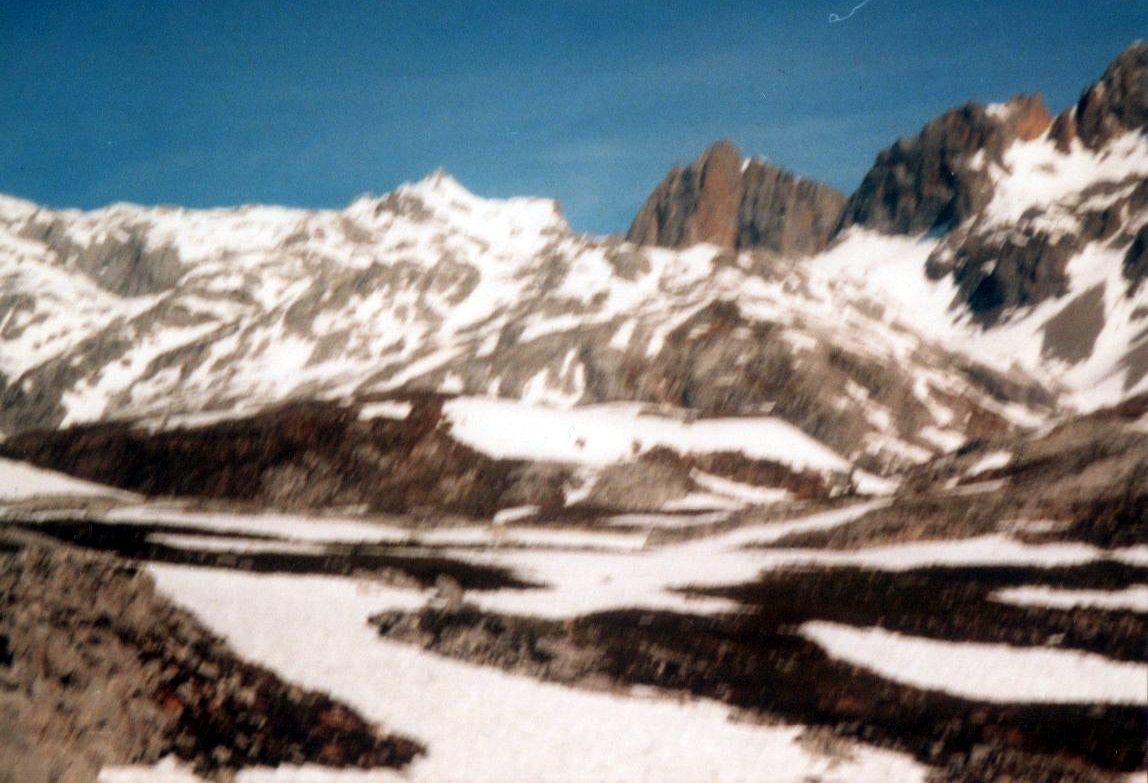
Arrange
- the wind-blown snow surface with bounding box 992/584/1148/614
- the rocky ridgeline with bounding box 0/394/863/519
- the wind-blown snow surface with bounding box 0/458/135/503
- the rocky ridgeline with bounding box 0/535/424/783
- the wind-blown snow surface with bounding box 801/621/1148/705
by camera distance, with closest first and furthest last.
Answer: the rocky ridgeline with bounding box 0/535/424/783 < the wind-blown snow surface with bounding box 801/621/1148/705 < the wind-blown snow surface with bounding box 992/584/1148/614 < the wind-blown snow surface with bounding box 0/458/135/503 < the rocky ridgeline with bounding box 0/394/863/519

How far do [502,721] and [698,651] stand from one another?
8734 millimetres

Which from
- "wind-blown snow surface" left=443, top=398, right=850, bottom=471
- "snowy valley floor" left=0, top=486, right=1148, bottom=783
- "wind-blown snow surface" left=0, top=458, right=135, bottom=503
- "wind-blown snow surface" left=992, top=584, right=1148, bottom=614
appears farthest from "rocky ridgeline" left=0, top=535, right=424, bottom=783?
"wind-blown snow surface" left=443, top=398, right=850, bottom=471

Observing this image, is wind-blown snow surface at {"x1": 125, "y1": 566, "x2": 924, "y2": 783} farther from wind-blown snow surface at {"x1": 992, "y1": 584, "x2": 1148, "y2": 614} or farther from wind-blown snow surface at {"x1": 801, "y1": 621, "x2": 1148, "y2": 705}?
Answer: wind-blown snow surface at {"x1": 992, "y1": 584, "x2": 1148, "y2": 614}

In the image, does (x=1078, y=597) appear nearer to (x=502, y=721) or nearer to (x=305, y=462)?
(x=502, y=721)

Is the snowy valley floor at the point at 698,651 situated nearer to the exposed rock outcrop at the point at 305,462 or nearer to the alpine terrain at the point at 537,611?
the alpine terrain at the point at 537,611

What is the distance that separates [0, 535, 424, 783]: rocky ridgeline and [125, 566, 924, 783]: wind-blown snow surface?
78cm

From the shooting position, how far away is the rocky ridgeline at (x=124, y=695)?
1783 cm

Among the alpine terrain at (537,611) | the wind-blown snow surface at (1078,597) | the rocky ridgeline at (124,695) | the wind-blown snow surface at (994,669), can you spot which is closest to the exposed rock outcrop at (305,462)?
the alpine terrain at (537,611)

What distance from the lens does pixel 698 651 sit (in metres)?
30.5

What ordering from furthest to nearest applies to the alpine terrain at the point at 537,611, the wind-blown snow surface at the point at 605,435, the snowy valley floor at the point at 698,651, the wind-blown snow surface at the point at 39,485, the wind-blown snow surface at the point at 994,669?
the wind-blown snow surface at the point at 605,435 < the wind-blown snow surface at the point at 39,485 < the wind-blown snow surface at the point at 994,669 < the snowy valley floor at the point at 698,651 < the alpine terrain at the point at 537,611

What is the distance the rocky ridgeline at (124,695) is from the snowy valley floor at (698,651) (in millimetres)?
738

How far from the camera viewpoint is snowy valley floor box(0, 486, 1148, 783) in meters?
22.0

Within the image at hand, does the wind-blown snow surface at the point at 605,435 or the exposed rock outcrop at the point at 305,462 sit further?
the wind-blown snow surface at the point at 605,435

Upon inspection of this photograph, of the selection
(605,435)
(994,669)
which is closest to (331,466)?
(605,435)
